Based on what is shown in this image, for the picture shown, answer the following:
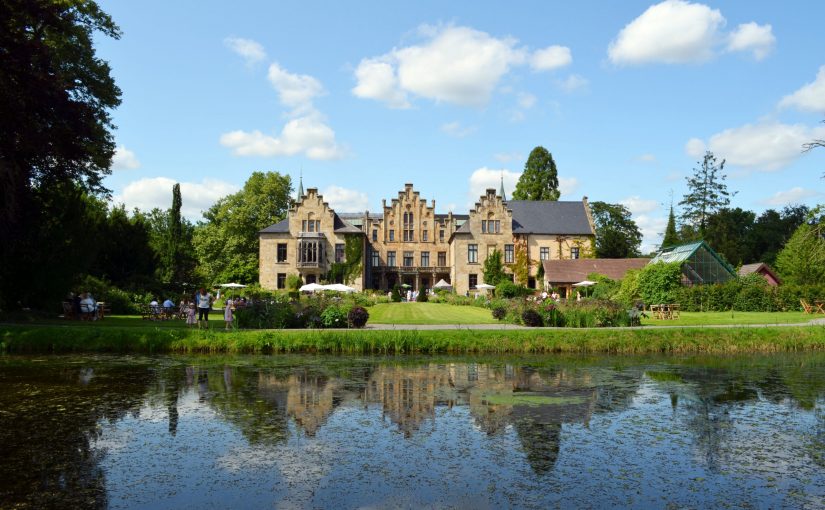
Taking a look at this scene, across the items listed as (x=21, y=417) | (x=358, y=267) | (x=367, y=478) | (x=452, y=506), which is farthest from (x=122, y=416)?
(x=358, y=267)

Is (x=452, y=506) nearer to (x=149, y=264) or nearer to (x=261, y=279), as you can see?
(x=149, y=264)

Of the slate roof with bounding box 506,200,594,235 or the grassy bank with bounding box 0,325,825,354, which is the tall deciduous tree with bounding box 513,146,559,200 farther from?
the grassy bank with bounding box 0,325,825,354

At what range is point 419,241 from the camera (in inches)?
2391

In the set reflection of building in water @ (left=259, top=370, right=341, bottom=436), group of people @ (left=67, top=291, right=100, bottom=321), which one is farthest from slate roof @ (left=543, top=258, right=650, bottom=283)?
reflection of building in water @ (left=259, top=370, right=341, bottom=436)

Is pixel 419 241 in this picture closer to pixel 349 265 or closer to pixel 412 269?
pixel 412 269

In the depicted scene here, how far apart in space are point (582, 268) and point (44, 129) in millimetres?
42728

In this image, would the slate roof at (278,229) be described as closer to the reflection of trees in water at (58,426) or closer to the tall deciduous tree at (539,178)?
the tall deciduous tree at (539,178)

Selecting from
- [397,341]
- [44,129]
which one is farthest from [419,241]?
[44,129]

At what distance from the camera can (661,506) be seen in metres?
6.98

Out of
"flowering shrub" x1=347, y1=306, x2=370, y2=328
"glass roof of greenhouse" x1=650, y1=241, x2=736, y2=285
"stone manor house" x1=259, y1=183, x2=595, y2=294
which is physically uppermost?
"stone manor house" x1=259, y1=183, x2=595, y2=294

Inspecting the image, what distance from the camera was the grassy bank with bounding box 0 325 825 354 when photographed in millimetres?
20500

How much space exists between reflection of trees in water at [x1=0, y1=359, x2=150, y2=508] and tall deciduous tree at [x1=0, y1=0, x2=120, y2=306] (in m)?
7.56

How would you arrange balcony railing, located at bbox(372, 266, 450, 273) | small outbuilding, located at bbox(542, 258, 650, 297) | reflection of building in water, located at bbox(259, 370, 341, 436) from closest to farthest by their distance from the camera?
reflection of building in water, located at bbox(259, 370, 341, 436)
small outbuilding, located at bbox(542, 258, 650, 297)
balcony railing, located at bbox(372, 266, 450, 273)

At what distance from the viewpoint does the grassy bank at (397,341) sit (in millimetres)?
20500
